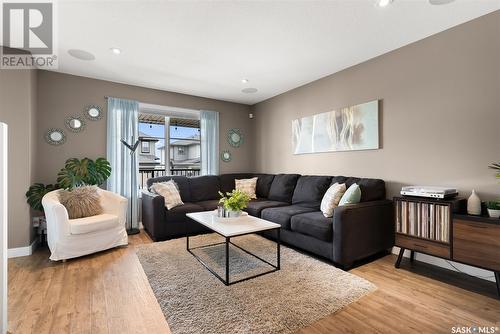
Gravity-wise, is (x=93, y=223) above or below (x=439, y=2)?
below

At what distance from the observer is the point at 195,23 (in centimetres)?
235

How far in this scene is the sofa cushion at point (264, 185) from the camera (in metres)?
4.47

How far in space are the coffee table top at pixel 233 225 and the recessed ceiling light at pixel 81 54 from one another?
2.39 metres

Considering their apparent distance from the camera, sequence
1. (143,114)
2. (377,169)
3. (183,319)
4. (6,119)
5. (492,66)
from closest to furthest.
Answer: (183,319) < (492,66) < (6,119) < (377,169) < (143,114)

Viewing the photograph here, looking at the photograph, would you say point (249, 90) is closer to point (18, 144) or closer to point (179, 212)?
point (179, 212)

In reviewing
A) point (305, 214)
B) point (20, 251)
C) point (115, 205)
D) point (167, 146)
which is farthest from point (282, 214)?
point (20, 251)

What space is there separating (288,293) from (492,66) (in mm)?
2763

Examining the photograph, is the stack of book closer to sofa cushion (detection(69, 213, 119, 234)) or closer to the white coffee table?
the white coffee table

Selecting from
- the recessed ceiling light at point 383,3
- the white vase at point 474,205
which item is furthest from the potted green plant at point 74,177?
the white vase at point 474,205

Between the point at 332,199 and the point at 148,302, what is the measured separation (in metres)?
2.14

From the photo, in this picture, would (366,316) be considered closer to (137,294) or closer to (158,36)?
(137,294)

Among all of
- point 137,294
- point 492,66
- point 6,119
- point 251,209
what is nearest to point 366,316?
point 137,294

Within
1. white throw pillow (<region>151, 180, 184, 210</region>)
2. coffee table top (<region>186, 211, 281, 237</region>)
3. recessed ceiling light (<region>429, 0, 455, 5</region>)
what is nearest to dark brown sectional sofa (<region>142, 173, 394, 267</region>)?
white throw pillow (<region>151, 180, 184, 210</region>)

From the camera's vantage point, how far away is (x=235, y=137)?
5285mm
